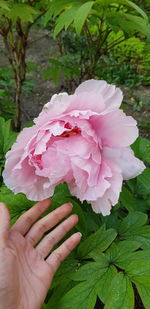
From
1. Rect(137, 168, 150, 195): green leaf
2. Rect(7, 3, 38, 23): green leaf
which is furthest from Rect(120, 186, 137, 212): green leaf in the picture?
Rect(7, 3, 38, 23): green leaf

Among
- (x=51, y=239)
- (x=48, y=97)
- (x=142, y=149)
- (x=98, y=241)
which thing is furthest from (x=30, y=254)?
(x=48, y=97)

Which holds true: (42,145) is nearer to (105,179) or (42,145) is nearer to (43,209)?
(105,179)

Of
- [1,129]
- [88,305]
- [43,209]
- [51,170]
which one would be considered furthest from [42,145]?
[1,129]

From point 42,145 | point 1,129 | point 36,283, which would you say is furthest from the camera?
point 1,129

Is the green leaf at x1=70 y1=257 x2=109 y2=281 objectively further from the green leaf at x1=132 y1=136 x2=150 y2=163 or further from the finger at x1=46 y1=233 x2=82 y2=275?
the green leaf at x1=132 y1=136 x2=150 y2=163

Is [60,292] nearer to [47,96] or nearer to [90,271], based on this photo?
[90,271]

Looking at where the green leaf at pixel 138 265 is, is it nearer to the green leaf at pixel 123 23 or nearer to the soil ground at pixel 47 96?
the green leaf at pixel 123 23
